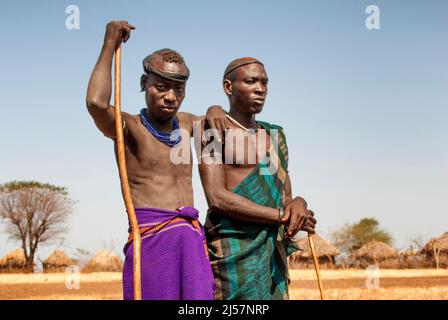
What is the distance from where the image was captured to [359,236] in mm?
53875

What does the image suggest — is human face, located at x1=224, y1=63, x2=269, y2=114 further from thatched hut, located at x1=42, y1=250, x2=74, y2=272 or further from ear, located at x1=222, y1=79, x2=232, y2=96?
thatched hut, located at x1=42, y1=250, x2=74, y2=272

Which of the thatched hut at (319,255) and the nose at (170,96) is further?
the thatched hut at (319,255)

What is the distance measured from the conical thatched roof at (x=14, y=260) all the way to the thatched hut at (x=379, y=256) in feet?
80.9

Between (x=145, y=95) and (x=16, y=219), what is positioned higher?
(x=145, y=95)

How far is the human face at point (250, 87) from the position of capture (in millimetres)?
4270

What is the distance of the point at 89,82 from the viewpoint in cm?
361

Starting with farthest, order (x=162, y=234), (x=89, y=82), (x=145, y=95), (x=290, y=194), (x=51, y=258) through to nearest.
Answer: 1. (x=51, y=258)
2. (x=290, y=194)
3. (x=145, y=95)
4. (x=162, y=234)
5. (x=89, y=82)

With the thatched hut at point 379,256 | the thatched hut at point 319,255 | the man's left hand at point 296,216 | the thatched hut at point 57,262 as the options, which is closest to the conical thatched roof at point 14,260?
the thatched hut at point 57,262

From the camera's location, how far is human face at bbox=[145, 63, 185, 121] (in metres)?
3.99

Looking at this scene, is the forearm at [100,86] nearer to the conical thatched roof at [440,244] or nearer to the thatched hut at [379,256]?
the conical thatched roof at [440,244]

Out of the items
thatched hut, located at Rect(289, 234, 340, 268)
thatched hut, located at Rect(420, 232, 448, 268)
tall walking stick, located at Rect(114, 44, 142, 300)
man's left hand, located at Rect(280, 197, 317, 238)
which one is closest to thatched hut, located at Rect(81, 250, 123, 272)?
thatched hut, located at Rect(289, 234, 340, 268)
